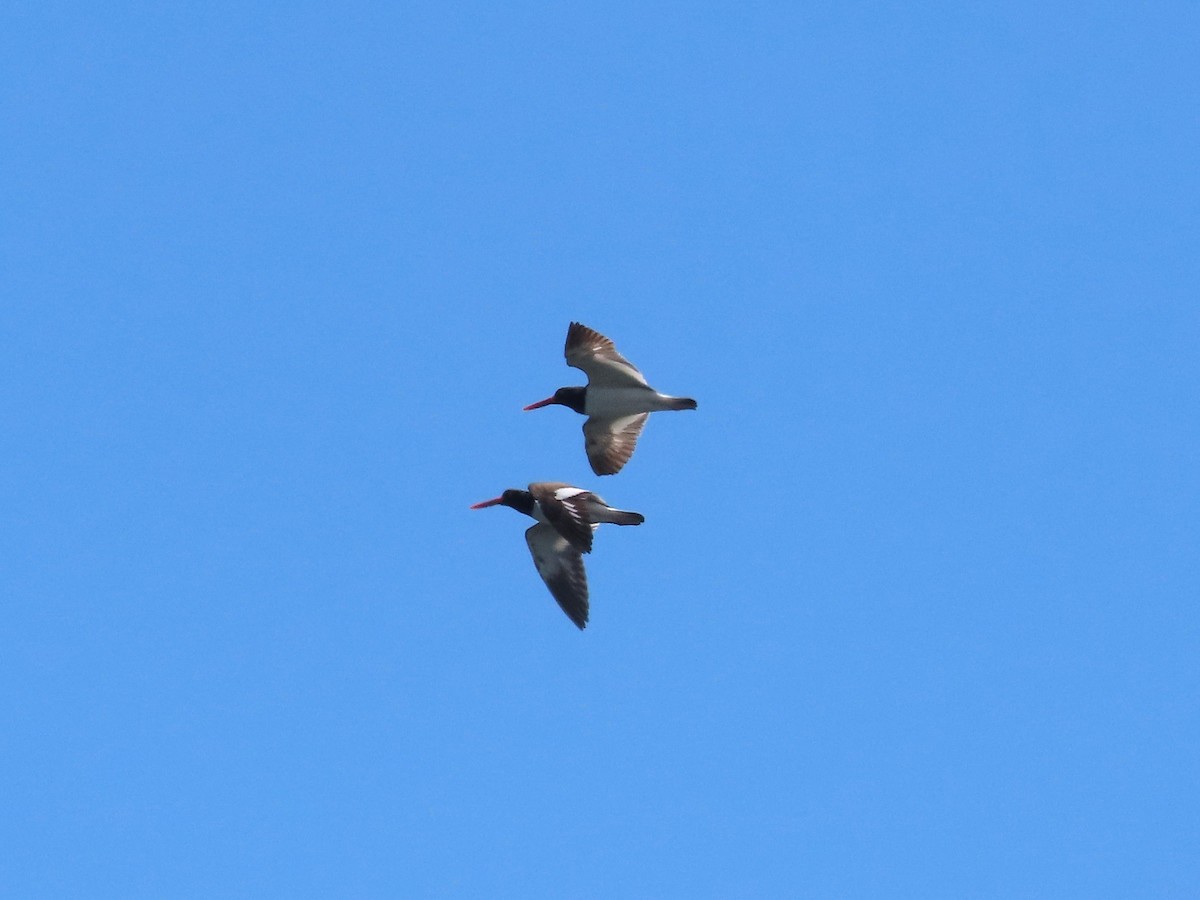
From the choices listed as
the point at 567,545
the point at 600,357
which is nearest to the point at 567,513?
the point at 567,545

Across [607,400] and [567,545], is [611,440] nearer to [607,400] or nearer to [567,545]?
[607,400]

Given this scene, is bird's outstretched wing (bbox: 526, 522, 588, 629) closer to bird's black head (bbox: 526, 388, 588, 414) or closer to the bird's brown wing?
the bird's brown wing

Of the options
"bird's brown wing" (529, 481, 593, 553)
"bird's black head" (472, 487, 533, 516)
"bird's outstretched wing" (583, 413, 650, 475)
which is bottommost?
"bird's brown wing" (529, 481, 593, 553)

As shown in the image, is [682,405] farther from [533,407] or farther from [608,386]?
[533,407]

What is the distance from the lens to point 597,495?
2231cm

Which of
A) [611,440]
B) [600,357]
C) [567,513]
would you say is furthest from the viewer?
[611,440]

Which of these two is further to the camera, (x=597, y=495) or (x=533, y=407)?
(x=533, y=407)

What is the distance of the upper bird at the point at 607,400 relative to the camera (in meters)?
24.2

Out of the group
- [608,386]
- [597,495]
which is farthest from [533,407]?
[597,495]

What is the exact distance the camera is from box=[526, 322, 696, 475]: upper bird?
79.3 feet

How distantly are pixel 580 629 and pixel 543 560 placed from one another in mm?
1336

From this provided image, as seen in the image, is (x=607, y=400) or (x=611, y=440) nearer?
(x=607, y=400)

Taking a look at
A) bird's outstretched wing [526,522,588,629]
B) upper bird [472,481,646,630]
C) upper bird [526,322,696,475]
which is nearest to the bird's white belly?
upper bird [526,322,696,475]

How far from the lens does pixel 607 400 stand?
80.7ft
